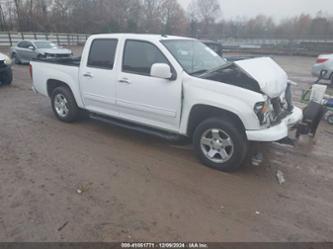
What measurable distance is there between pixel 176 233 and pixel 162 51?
2.59 metres

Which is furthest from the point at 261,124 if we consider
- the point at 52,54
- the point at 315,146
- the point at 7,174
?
the point at 52,54

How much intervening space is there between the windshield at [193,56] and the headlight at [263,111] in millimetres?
1100

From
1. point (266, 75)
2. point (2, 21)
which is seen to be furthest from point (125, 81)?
point (2, 21)

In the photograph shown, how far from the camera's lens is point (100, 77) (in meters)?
4.45

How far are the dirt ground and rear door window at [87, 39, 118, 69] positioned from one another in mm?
1373

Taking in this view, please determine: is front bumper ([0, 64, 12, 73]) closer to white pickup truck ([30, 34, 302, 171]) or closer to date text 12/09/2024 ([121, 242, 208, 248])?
white pickup truck ([30, 34, 302, 171])

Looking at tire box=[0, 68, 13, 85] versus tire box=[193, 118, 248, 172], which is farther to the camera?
tire box=[0, 68, 13, 85]

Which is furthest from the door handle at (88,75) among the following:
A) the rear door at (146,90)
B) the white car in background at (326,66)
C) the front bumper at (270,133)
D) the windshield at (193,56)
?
the white car in background at (326,66)

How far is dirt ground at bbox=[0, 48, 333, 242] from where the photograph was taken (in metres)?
2.50

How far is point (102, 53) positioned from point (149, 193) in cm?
279

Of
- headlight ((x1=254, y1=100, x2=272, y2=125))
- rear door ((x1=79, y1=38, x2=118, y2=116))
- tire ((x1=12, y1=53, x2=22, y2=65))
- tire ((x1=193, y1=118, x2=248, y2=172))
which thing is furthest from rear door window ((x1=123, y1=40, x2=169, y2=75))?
tire ((x1=12, y1=53, x2=22, y2=65))

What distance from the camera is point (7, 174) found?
11.3ft

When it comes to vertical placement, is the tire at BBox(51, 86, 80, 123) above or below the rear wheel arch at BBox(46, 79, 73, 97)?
below

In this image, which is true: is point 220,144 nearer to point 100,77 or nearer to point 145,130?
point 145,130
